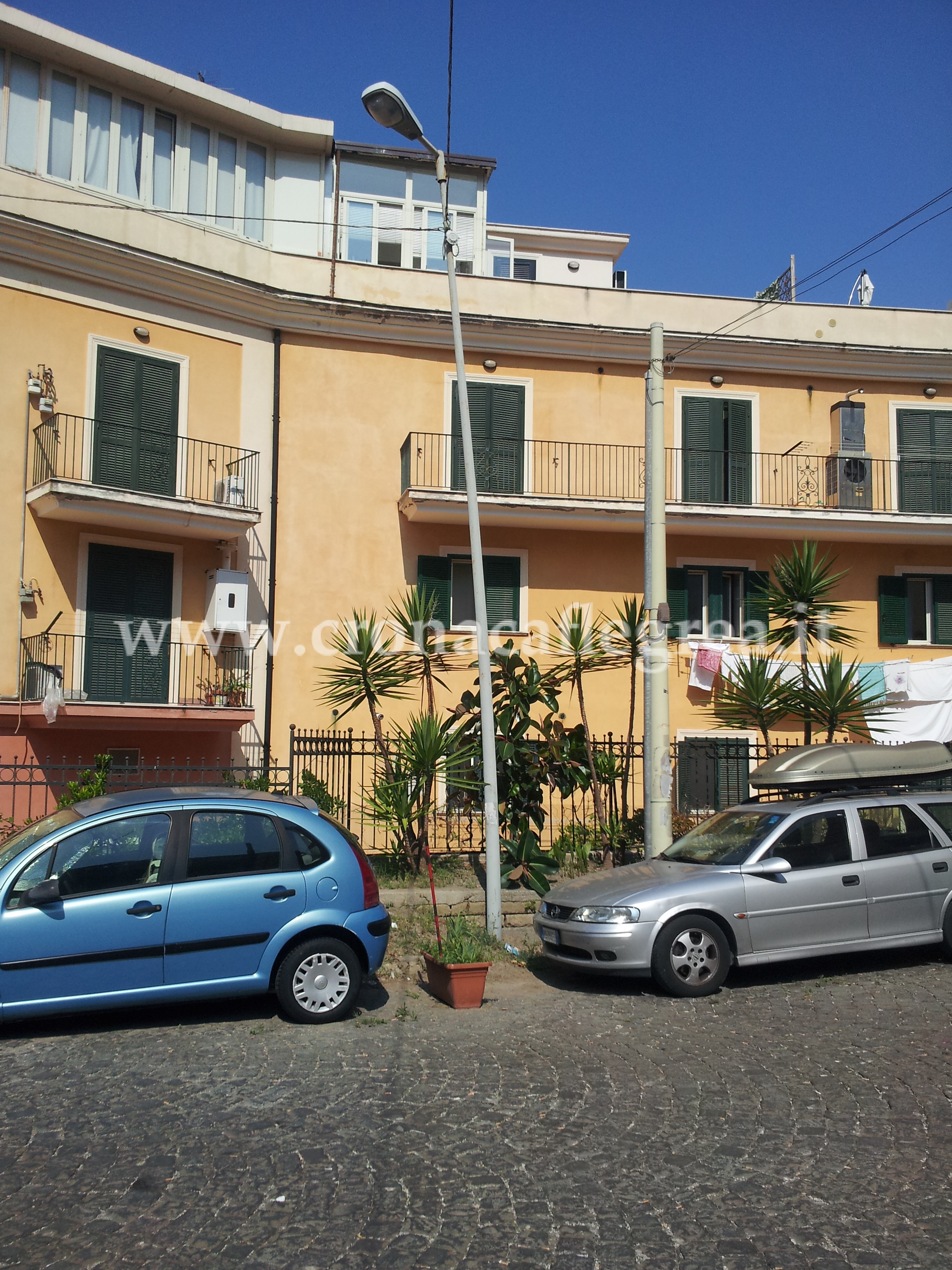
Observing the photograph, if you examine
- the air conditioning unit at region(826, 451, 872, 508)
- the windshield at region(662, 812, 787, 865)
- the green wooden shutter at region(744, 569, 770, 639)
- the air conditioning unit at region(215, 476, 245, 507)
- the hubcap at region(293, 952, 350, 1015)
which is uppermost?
the air conditioning unit at region(826, 451, 872, 508)

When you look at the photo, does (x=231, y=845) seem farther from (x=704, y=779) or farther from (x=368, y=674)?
(x=704, y=779)

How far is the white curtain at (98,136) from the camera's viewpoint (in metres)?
17.7

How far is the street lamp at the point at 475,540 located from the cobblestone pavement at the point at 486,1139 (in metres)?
2.51

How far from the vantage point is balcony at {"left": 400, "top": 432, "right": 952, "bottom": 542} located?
18.9 m

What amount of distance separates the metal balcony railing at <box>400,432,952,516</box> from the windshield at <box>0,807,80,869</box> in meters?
11.6

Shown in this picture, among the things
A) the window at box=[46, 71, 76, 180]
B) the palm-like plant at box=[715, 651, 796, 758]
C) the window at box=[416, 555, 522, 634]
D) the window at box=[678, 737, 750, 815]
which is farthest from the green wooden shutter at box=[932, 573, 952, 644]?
the window at box=[46, 71, 76, 180]

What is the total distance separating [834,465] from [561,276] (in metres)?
11.6

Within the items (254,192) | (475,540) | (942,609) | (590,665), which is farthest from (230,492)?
(942,609)

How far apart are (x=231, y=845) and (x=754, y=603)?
14.1 m

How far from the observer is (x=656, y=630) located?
1141cm

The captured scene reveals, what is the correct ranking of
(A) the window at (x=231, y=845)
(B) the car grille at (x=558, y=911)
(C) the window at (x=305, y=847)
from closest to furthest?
(A) the window at (x=231, y=845) < (C) the window at (x=305, y=847) < (B) the car grille at (x=558, y=911)

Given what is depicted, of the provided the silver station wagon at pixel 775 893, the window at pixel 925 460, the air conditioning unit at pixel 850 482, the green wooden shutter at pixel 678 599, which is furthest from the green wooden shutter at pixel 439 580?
the silver station wagon at pixel 775 893

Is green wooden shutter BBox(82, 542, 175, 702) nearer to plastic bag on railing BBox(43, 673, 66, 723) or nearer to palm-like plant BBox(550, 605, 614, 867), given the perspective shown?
plastic bag on railing BBox(43, 673, 66, 723)

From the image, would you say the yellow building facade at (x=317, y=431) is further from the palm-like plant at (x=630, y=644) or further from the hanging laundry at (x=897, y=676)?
the palm-like plant at (x=630, y=644)
